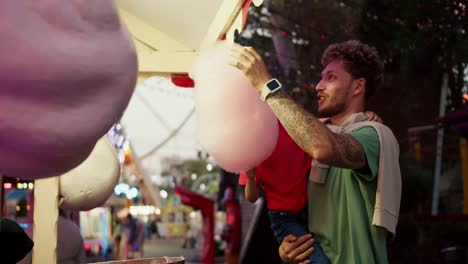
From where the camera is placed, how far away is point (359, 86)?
262 centimetres

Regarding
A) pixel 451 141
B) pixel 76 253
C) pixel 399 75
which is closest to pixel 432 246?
pixel 451 141

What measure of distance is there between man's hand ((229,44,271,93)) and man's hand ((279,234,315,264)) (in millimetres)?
619

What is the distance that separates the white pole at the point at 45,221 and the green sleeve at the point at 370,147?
1.92 m

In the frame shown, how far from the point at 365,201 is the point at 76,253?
3009 mm

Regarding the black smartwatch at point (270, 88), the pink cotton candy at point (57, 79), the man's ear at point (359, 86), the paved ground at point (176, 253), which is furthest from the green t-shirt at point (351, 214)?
the paved ground at point (176, 253)

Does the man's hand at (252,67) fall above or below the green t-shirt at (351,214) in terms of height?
above

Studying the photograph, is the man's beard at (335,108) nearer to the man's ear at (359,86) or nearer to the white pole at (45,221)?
the man's ear at (359,86)

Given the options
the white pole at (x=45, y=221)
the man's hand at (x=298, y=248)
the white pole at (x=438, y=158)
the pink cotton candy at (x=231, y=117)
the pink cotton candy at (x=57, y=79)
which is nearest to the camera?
the pink cotton candy at (x=57, y=79)

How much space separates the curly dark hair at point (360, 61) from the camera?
2643 mm

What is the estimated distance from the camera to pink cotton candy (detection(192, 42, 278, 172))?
231 cm

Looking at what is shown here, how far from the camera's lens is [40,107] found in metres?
1.33

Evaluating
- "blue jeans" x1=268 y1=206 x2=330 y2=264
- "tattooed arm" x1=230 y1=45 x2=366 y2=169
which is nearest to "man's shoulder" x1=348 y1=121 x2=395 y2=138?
"tattooed arm" x1=230 y1=45 x2=366 y2=169

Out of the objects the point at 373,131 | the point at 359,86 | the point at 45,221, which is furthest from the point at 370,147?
the point at 45,221

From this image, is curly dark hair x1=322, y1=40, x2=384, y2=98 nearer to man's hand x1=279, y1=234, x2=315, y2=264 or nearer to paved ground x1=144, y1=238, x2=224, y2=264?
man's hand x1=279, y1=234, x2=315, y2=264
